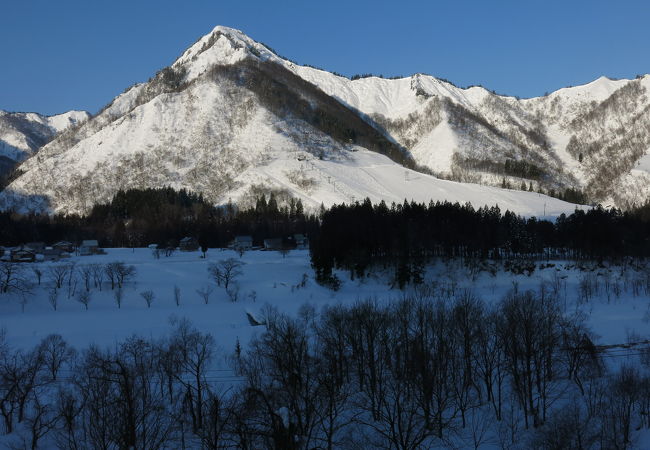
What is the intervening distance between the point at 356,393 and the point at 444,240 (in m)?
50.7

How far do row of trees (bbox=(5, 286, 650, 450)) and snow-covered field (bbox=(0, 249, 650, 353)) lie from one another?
10217mm

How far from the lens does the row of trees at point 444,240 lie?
70.6 meters

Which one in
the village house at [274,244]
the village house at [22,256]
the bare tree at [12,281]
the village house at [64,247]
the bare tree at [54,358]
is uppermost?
the village house at [274,244]

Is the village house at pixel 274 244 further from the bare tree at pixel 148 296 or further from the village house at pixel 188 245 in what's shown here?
the bare tree at pixel 148 296

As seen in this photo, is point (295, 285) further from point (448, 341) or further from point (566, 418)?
point (566, 418)

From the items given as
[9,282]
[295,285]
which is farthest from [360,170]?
[9,282]

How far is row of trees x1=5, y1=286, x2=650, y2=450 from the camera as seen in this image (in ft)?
67.9

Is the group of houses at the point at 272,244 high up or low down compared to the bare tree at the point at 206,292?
up

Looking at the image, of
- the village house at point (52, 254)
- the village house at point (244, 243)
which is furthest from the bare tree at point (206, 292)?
the village house at point (52, 254)

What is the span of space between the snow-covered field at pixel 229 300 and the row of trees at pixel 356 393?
10.2 m

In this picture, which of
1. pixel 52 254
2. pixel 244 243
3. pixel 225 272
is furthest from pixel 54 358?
pixel 244 243

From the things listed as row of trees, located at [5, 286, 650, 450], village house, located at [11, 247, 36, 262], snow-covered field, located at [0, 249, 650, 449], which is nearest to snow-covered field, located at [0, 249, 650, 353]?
snow-covered field, located at [0, 249, 650, 449]

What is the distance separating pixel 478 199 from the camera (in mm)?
155500

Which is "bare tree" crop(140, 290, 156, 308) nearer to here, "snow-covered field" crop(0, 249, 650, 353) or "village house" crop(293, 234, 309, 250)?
"snow-covered field" crop(0, 249, 650, 353)
